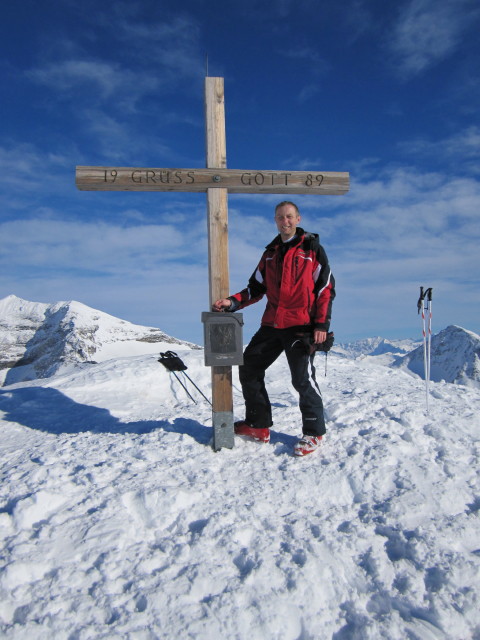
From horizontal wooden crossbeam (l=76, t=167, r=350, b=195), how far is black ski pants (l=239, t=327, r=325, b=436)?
1.59 metres

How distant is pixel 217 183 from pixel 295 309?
1.60 m

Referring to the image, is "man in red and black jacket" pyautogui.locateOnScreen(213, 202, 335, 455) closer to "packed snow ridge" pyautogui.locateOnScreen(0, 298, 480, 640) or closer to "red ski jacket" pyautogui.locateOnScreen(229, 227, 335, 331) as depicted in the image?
"red ski jacket" pyautogui.locateOnScreen(229, 227, 335, 331)

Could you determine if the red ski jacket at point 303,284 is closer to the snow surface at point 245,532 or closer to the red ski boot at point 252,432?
the red ski boot at point 252,432

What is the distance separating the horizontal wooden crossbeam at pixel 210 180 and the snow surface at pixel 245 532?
2687mm

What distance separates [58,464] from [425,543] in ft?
10.1

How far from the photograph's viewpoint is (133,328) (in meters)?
182

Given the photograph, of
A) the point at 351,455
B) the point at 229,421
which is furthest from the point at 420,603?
the point at 229,421

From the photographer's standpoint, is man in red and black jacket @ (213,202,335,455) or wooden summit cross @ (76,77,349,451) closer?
man in red and black jacket @ (213,202,335,455)

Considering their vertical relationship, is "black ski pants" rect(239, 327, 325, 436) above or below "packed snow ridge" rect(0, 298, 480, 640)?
above

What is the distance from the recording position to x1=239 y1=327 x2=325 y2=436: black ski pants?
4.29m

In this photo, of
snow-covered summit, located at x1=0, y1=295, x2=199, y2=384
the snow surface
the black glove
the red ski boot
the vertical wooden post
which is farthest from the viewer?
snow-covered summit, located at x1=0, y1=295, x2=199, y2=384

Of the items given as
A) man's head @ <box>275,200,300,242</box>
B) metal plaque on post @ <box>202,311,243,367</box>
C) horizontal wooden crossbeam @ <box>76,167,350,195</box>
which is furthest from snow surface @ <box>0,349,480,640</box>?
horizontal wooden crossbeam @ <box>76,167,350,195</box>

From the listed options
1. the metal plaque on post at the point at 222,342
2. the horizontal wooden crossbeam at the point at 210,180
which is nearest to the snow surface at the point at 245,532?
the metal plaque on post at the point at 222,342

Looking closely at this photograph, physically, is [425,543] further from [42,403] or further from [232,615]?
[42,403]
